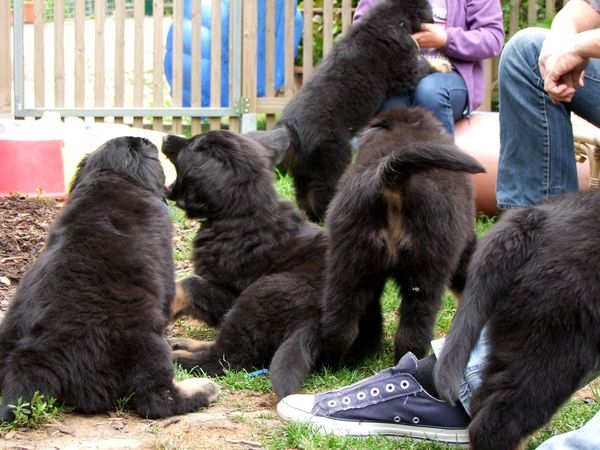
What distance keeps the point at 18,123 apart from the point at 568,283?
5837 mm

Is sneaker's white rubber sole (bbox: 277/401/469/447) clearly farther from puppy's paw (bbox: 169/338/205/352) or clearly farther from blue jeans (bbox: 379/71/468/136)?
blue jeans (bbox: 379/71/468/136)

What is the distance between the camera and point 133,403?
3422mm

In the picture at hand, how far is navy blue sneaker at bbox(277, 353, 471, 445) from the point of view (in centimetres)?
→ 326

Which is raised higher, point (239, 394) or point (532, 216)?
point (532, 216)

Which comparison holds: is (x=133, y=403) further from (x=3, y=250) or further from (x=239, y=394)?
(x=3, y=250)

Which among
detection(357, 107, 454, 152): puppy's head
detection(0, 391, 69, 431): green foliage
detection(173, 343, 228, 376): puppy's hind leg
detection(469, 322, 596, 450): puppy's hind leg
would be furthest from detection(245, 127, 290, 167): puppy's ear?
detection(469, 322, 596, 450): puppy's hind leg

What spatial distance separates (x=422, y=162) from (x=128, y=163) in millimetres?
1333

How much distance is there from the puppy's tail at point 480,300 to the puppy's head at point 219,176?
6.32ft

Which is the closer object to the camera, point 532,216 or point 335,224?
point 532,216

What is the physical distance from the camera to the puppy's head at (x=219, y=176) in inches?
178

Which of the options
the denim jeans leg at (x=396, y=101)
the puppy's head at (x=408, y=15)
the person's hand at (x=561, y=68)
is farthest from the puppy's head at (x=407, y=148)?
the puppy's head at (x=408, y=15)

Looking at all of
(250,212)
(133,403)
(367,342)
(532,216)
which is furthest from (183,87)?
(532,216)

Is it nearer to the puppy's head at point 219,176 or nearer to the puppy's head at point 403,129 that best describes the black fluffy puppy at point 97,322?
the puppy's head at point 219,176

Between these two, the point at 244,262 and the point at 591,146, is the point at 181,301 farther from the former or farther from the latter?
the point at 591,146
